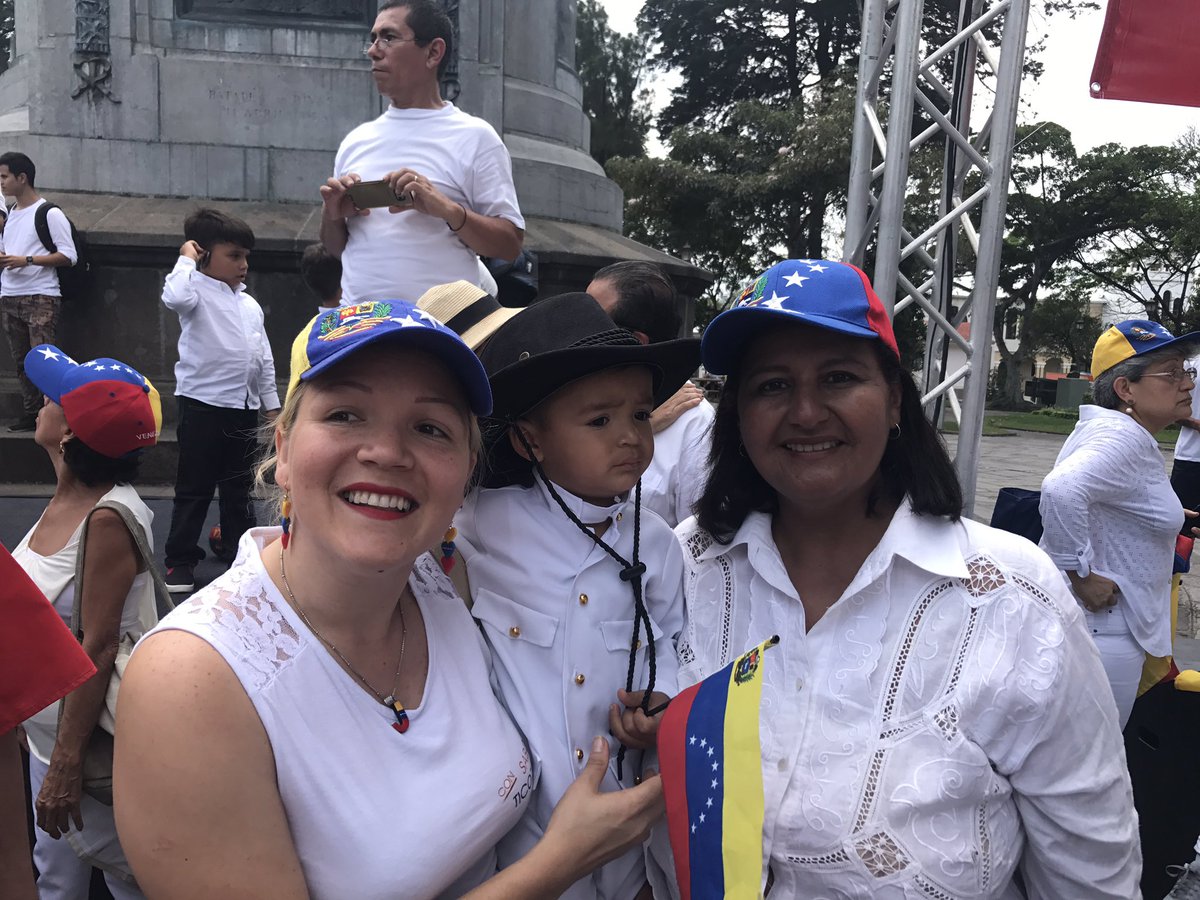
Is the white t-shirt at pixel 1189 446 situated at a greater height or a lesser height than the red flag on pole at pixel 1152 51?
lesser

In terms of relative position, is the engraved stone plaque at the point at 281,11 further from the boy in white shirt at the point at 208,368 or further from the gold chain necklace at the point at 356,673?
the gold chain necklace at the point at 356,673

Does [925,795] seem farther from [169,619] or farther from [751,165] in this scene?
[751,165]

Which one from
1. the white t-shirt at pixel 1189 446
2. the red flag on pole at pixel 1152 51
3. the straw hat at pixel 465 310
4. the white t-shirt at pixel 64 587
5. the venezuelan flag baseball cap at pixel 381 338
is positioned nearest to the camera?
the venezuelan flag baseball cap at pixel 381 338

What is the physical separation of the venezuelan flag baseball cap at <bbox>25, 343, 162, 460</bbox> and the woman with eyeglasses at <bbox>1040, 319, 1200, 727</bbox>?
11.6ft

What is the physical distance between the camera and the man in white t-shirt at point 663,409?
261 centimetres

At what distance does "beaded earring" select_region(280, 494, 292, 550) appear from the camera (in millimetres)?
1504

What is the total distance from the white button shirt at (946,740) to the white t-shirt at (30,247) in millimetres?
7745

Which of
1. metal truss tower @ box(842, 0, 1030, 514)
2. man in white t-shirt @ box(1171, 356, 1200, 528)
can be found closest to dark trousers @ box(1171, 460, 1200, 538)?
man in white t-shirt @ box(1171, 356, 1200, 528)

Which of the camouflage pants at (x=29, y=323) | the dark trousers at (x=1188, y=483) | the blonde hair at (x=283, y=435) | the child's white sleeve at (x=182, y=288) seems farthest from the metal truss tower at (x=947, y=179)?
the camouflage pants at (x=29, y=323)

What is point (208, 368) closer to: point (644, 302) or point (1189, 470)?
point (644, 302)

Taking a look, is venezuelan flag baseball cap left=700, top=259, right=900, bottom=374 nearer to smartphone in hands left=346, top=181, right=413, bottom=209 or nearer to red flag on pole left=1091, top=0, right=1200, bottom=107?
smartphone in hands left=346, top=181, right=413, bottom=209

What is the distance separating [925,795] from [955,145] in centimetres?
401

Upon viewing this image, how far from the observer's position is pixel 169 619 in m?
1.32

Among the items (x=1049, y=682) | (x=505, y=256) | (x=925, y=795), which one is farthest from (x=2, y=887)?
(x=505, y=256)
